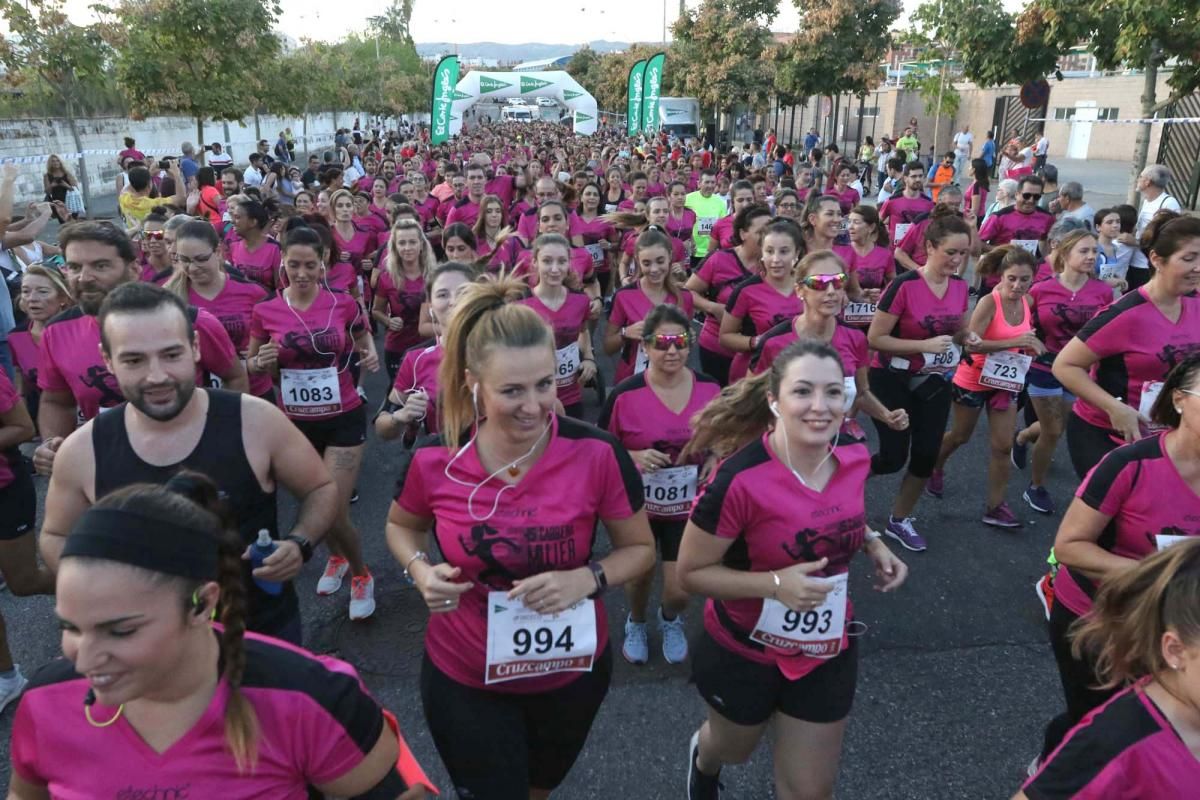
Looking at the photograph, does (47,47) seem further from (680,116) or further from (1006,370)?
(680,116)

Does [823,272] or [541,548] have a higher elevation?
[823,272]

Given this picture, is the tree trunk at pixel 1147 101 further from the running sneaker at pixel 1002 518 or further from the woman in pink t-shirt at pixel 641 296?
the woman in pink t-shirt at pixel 641 296

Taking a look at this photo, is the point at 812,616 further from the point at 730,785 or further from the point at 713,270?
the point at 713,270

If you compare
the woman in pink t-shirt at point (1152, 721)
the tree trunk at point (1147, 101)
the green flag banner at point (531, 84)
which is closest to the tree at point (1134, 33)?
the tree trunk at point (1147, 101)

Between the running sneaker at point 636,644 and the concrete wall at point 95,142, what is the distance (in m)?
14.4

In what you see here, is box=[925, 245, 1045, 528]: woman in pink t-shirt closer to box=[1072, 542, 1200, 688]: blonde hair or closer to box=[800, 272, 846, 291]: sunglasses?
box=[800, 272, 846, 291]: sunglasses

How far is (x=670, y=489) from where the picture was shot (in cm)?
381

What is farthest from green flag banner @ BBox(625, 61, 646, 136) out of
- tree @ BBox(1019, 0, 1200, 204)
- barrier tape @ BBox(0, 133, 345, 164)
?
barrier tape @ BBox(0, 133, 345, 164)

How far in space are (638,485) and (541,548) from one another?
378 mm

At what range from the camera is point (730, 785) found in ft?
10.9

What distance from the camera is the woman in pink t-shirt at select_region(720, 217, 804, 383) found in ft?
A: 17.3

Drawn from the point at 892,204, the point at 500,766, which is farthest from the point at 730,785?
the point at 892,204

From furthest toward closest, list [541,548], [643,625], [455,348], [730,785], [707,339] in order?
[707,339] → [643,625] → [730,785] → [455,348] → [541,548]

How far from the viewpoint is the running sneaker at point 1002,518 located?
215 inches
